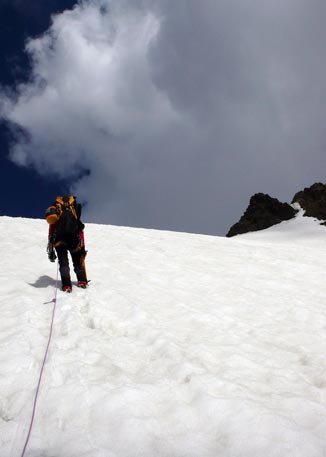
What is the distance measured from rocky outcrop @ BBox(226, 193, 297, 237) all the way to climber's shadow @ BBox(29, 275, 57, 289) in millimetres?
57602

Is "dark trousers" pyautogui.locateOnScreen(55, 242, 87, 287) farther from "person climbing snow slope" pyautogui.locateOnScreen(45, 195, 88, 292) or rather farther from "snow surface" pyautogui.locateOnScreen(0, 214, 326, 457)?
"snow surface" pyautogui.locateOnScreen(0, 214, 326, 457)

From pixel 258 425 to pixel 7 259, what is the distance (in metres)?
10.3

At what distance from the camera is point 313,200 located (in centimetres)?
6412

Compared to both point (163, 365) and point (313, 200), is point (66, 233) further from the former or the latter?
point (313, 200)

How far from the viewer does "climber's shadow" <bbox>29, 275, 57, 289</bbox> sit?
9.11 m

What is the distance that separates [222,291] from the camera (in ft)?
33.7

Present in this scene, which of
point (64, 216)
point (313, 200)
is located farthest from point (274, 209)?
point (64, 216)

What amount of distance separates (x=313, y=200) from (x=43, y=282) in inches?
2476

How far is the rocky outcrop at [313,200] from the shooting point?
5838 cm

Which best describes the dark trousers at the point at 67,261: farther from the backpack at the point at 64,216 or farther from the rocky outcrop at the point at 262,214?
the rocky outcrop at the point at 262,214

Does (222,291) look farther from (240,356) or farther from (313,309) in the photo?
(240,356)

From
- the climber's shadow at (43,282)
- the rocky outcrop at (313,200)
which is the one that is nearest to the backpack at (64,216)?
the climber's shadow at (43,282)

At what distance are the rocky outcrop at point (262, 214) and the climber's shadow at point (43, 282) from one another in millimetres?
57602

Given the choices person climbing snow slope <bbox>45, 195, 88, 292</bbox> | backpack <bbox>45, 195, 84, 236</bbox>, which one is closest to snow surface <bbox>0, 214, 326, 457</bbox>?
person climbing snow slope <bbox>45, 195, 88, 292</bbox>
